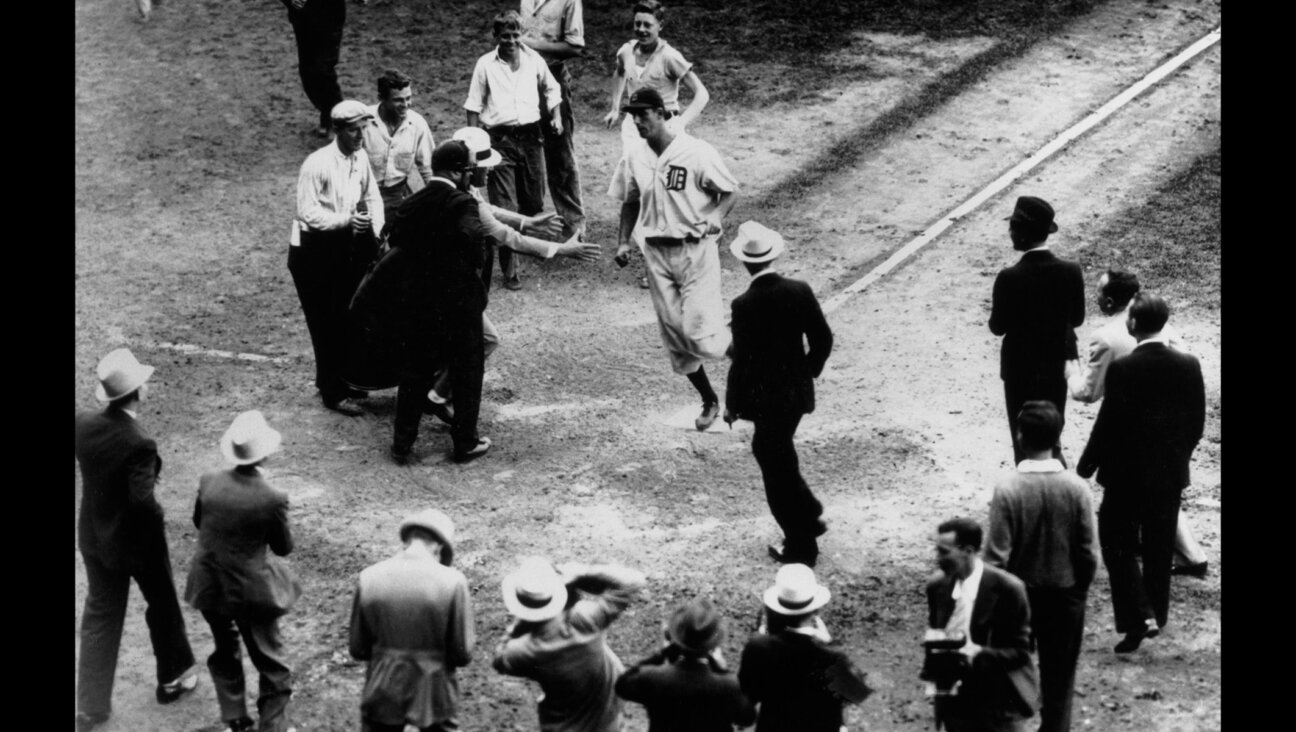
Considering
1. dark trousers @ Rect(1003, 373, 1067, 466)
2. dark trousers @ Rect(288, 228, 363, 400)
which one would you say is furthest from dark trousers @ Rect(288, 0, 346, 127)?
dark trousers @ Rect(1003, 373, 1067, 466)

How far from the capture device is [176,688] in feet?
28.2

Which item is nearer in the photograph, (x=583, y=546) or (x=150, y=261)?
(x=583, y=546)

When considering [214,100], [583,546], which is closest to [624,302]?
[583,546]

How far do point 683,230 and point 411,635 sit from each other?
14.2 ft

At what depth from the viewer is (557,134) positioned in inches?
556

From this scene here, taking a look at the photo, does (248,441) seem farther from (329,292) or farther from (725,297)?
(725,297)

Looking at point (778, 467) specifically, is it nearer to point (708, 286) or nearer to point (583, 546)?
point (583, 546)

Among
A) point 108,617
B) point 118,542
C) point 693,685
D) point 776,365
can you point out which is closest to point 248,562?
point 118,542

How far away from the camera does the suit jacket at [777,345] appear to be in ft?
29.8

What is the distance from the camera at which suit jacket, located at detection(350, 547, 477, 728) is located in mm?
7301

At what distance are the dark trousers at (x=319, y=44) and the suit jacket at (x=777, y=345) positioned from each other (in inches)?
300

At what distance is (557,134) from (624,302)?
164cm

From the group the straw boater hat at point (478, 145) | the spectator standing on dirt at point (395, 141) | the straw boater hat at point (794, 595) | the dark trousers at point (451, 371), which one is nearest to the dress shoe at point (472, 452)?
the dark trousers at point (451, 371)

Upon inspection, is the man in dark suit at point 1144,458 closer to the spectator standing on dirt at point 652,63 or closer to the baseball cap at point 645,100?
the baseball cap at point 645,100
